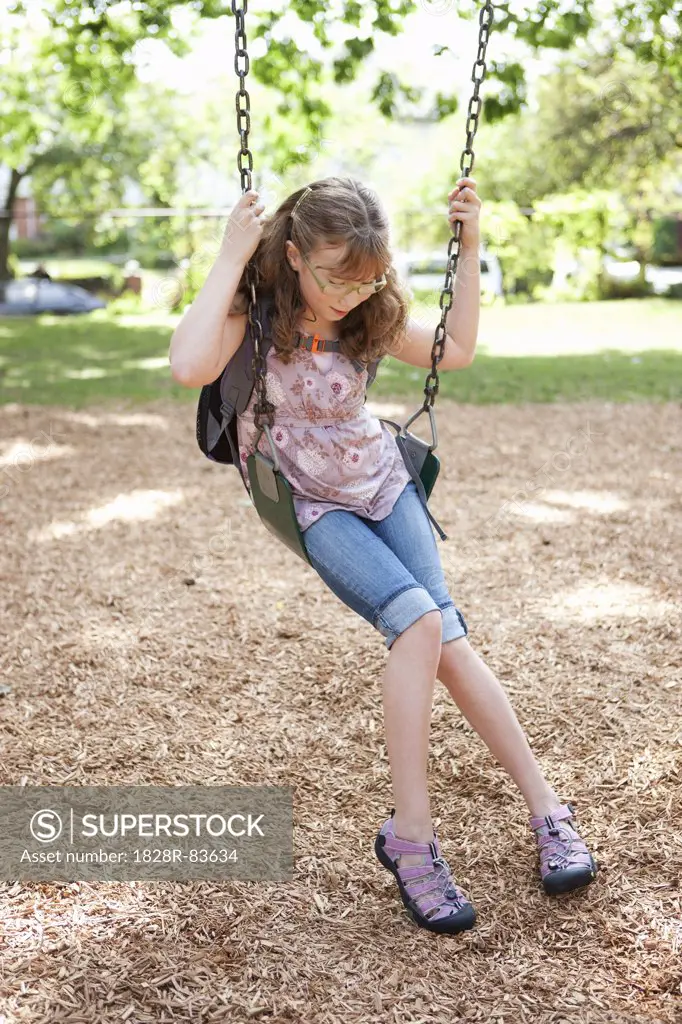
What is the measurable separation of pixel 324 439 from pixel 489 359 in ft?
28.5

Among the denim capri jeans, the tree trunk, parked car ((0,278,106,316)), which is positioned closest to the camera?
the denim capri jeans

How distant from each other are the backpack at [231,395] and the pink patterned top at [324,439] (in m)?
0.03

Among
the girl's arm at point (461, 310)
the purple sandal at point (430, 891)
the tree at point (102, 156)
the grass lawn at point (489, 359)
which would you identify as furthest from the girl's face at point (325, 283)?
the tree at point (102, 156)

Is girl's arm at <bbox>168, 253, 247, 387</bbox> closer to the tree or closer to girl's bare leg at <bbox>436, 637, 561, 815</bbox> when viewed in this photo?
girl's bare leg at <bbox>436, 637, 561, 815</bbox>

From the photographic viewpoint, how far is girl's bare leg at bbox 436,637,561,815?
6.97 feet

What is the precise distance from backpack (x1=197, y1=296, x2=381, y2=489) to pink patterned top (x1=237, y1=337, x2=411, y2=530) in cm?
3

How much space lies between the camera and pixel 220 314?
2.04m

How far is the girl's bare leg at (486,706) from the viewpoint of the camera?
2.12m

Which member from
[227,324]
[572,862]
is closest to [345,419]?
[227,324]

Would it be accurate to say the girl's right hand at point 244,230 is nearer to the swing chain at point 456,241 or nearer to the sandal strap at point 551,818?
the swing chain at point 456,241

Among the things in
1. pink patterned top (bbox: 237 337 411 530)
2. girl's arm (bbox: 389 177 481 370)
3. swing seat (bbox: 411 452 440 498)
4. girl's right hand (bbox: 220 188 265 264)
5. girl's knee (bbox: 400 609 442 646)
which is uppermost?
girl's right hand (bbox: 220 188 265 264)

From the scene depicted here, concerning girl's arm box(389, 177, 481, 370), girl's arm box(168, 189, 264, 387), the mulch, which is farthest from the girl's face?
the mulch

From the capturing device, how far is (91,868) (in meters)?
2.26

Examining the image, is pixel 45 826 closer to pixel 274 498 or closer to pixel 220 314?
pixel 274 498
